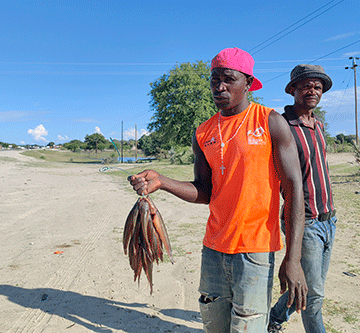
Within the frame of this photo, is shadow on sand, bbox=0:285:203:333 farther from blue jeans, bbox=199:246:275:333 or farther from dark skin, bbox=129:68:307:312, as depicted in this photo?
dark skin, bbox=129:68:307:312

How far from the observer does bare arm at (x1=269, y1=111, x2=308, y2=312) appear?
186cm

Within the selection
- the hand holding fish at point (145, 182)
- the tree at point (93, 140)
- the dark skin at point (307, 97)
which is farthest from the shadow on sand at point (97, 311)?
the tree at point (93, 140)

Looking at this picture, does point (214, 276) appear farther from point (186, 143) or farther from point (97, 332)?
point (186, 143)

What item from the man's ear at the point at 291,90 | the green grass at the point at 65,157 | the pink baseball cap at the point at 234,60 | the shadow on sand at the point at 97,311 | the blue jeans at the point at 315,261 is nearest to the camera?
the pink baseball cap at the point at 234,60

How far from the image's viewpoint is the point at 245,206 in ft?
Answer: 6.22

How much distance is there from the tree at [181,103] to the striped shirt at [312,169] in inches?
1047

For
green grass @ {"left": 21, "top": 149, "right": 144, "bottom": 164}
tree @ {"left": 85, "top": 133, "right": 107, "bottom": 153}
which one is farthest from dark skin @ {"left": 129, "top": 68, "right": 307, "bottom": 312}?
tree @ {"left": 85, "top": 133, "right": 107, "bottom": 153}

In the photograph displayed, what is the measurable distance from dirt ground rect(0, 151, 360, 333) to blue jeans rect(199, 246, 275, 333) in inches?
59.8

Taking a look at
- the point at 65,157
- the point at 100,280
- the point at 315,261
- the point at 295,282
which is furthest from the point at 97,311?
the point at 65,157

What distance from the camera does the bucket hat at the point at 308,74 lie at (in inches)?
102

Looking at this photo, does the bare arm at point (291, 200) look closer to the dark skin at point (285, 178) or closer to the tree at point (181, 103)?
the dark skin at point (285, 178)

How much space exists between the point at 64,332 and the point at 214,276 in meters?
2.16

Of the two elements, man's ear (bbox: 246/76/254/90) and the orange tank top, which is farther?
man's ear (bbox: 246/76/254/90)

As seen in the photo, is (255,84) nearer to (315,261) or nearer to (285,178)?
(285,178)
